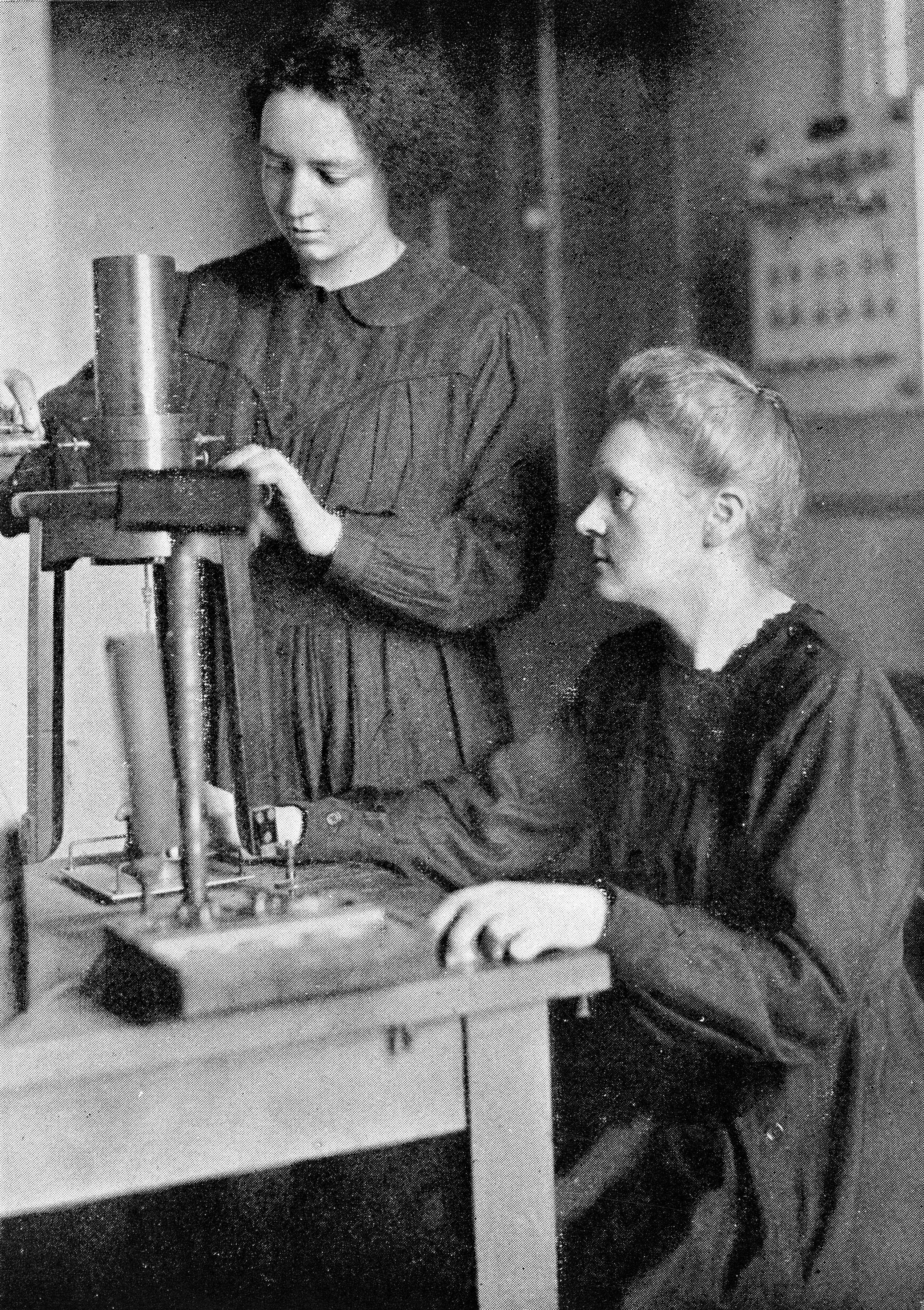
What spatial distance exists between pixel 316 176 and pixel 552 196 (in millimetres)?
1211

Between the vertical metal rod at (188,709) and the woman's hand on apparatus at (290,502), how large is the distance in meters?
0.34

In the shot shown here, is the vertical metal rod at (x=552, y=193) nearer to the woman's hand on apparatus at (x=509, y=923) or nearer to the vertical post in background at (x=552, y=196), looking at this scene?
the vertical post in background at (x=552, y=196)

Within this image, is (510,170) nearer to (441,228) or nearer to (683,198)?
(441,228)

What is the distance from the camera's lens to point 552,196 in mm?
2900

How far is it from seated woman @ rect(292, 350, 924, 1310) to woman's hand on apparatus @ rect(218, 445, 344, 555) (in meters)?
0.31

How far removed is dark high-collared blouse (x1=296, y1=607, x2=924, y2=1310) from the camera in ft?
4.32

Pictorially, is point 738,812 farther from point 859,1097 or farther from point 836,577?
point 836,577

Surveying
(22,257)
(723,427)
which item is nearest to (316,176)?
(723,427)

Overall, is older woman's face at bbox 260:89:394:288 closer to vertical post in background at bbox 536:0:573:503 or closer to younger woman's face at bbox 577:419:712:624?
younger woman's face at bbox 577:419:712:624

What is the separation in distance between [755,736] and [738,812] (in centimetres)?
8

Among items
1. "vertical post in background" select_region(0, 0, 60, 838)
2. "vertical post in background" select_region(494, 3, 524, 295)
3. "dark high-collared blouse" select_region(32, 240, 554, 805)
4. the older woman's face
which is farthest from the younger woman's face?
"vertical post in background" select_region(494, 3, 524, 295)

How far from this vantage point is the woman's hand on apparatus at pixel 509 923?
1.11 metres

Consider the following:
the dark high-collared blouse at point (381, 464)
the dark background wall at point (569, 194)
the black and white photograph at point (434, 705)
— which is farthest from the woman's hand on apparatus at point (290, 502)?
the dark background wall at point (569, 194)

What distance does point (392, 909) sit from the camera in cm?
122
